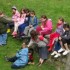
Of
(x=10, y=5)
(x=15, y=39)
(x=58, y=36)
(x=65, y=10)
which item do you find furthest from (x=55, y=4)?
(x=58, y=36)

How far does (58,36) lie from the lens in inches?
495

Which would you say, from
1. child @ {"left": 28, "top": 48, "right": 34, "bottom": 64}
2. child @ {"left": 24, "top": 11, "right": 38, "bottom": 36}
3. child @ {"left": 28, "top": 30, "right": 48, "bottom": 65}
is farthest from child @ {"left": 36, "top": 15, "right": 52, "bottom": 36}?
child @ {"left": 28, "top": 48, "right": 34, "bottom": 64}

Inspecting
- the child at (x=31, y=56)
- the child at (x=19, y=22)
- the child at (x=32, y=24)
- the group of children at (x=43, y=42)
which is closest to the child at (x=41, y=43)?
the group of children at (x=43, y=42)

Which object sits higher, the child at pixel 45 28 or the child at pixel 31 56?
the child at pixel 45 28

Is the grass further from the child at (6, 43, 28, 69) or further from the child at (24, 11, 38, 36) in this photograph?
the child at (6, 43, 28, 69)

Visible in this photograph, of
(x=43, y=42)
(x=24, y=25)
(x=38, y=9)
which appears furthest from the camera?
(x=38, y=9)

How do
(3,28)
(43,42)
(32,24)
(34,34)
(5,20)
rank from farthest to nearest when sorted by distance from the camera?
(5,20) < (3,28) < (32,24) < (43,42) < (34,34)

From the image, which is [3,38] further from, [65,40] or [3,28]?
[65,40]

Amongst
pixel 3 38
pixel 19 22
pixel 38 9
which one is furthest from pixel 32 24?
pixel 38 9

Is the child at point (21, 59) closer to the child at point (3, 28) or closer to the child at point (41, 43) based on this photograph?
the child at point (41, 43)

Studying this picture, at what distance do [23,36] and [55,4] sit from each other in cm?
416

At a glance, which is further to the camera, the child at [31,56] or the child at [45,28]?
the child at [45,28]

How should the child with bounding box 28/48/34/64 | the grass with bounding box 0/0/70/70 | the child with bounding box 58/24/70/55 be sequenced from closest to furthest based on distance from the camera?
the child with bounding box 58/24/70/55 < the child with bounding box 28/48/34/64 < the grass with bounding box 0/0/70/70

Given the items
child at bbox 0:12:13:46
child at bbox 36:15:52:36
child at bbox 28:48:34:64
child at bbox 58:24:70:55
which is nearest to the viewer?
child at bbox 58:24:70:55
